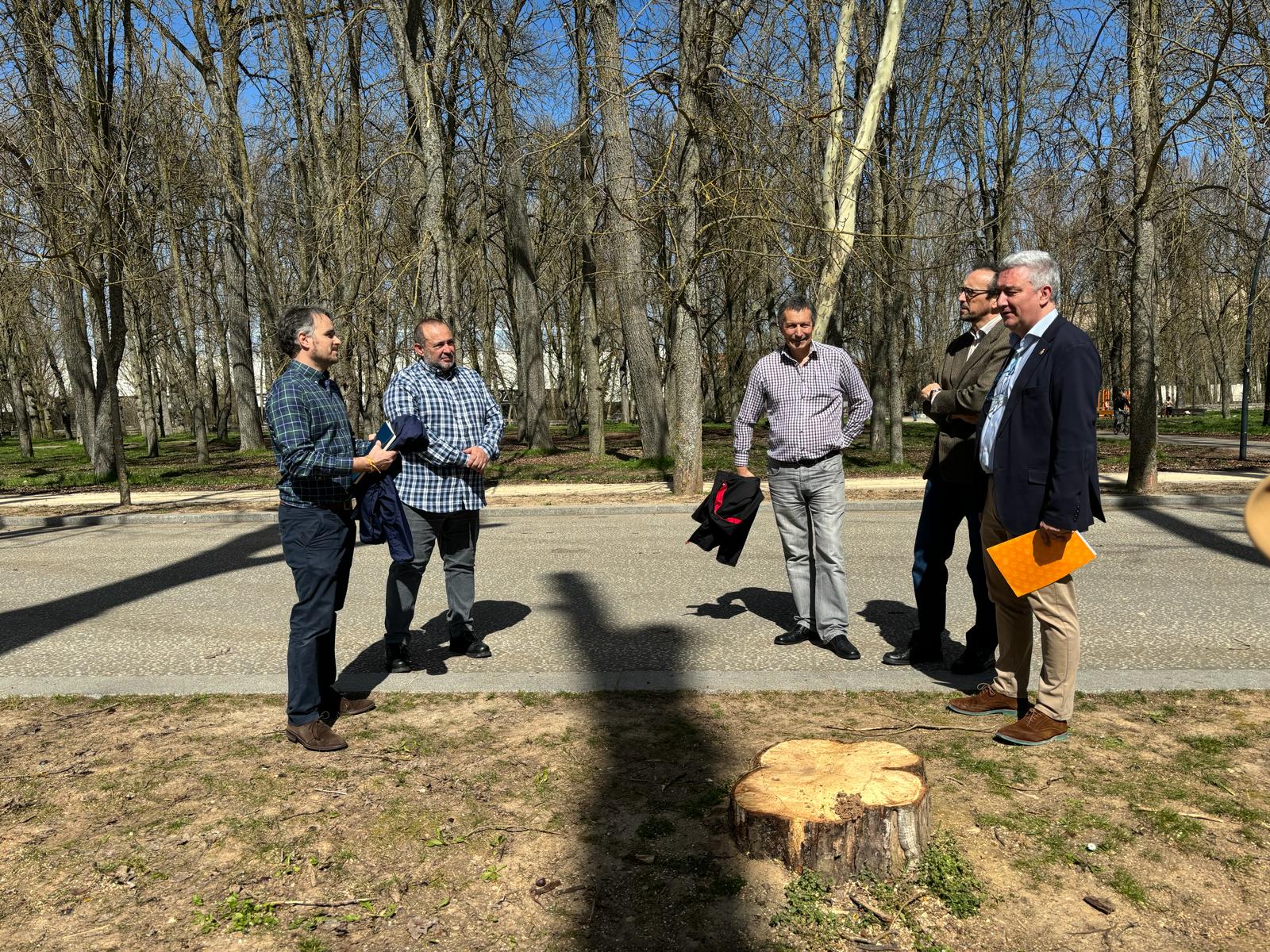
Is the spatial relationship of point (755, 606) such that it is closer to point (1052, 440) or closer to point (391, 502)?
point (391, 502)

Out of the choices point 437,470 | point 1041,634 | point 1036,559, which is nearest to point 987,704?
point 1041,634

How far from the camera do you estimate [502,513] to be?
40.4ft

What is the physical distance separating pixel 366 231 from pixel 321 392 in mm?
13974

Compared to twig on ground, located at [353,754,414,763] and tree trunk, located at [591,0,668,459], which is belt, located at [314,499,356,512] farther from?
tree trunk, located at [591,0,668,459]

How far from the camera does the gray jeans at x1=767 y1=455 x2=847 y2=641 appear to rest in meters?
5.33

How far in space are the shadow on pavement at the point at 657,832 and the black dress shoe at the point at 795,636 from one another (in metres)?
0.80

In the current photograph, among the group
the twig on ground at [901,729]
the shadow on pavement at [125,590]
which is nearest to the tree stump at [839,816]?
the twig on ground at [901,729]

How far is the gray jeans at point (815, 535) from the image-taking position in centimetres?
533

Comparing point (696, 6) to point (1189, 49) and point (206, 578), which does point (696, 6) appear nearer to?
point (1189, 49)

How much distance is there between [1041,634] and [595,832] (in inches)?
80.4

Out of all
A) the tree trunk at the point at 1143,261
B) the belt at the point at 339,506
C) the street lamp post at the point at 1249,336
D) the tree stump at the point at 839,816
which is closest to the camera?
the tree stump at the point at 839,816

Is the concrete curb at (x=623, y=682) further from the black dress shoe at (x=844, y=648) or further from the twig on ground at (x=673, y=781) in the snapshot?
the twig on ground at (x=673, y=781)

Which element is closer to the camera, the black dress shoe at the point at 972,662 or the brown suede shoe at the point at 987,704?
the brown suede shoe at the point at 987,704

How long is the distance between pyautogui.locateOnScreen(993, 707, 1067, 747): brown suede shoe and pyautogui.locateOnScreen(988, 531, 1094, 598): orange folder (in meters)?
0.61
